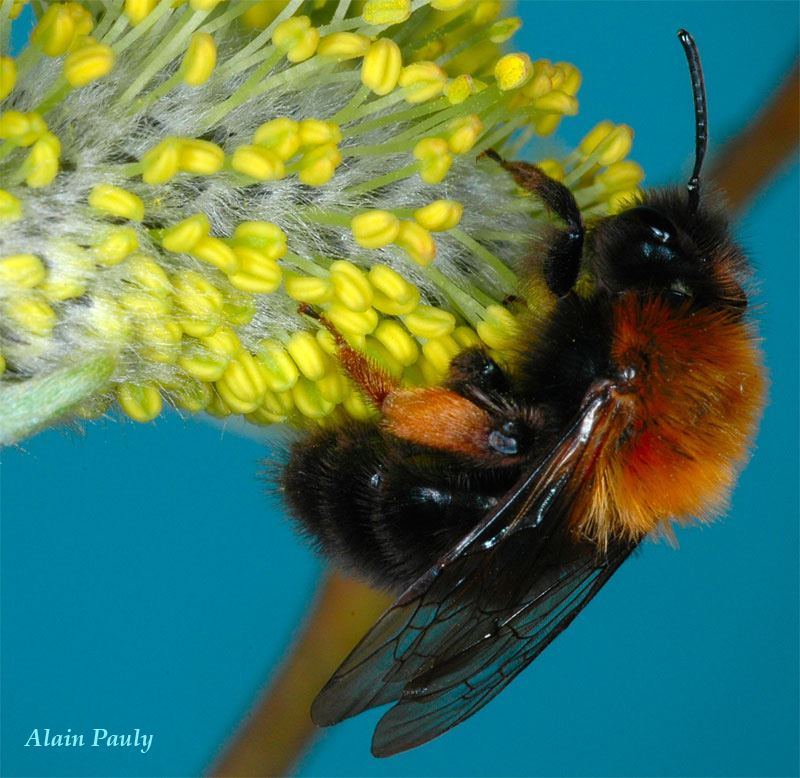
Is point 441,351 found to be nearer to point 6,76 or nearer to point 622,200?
point 622,200

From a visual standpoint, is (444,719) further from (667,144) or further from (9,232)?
(667,144)

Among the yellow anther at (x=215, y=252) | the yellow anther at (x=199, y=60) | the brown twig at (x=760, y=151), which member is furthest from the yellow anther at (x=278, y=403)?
the brown twig at (x=760, y=151)

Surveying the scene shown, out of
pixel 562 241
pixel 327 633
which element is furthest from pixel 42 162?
pixel 327 633

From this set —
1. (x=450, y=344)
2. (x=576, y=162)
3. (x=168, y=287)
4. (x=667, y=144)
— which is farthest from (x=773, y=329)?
(x=168, y=287)

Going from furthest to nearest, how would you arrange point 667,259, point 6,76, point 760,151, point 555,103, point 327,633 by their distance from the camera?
point 760,151, point 327,633, point 555,103, point 667,259, point 6,76

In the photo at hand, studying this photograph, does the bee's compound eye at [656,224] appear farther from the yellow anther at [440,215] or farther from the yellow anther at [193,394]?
the yellow anther at [193,394]
